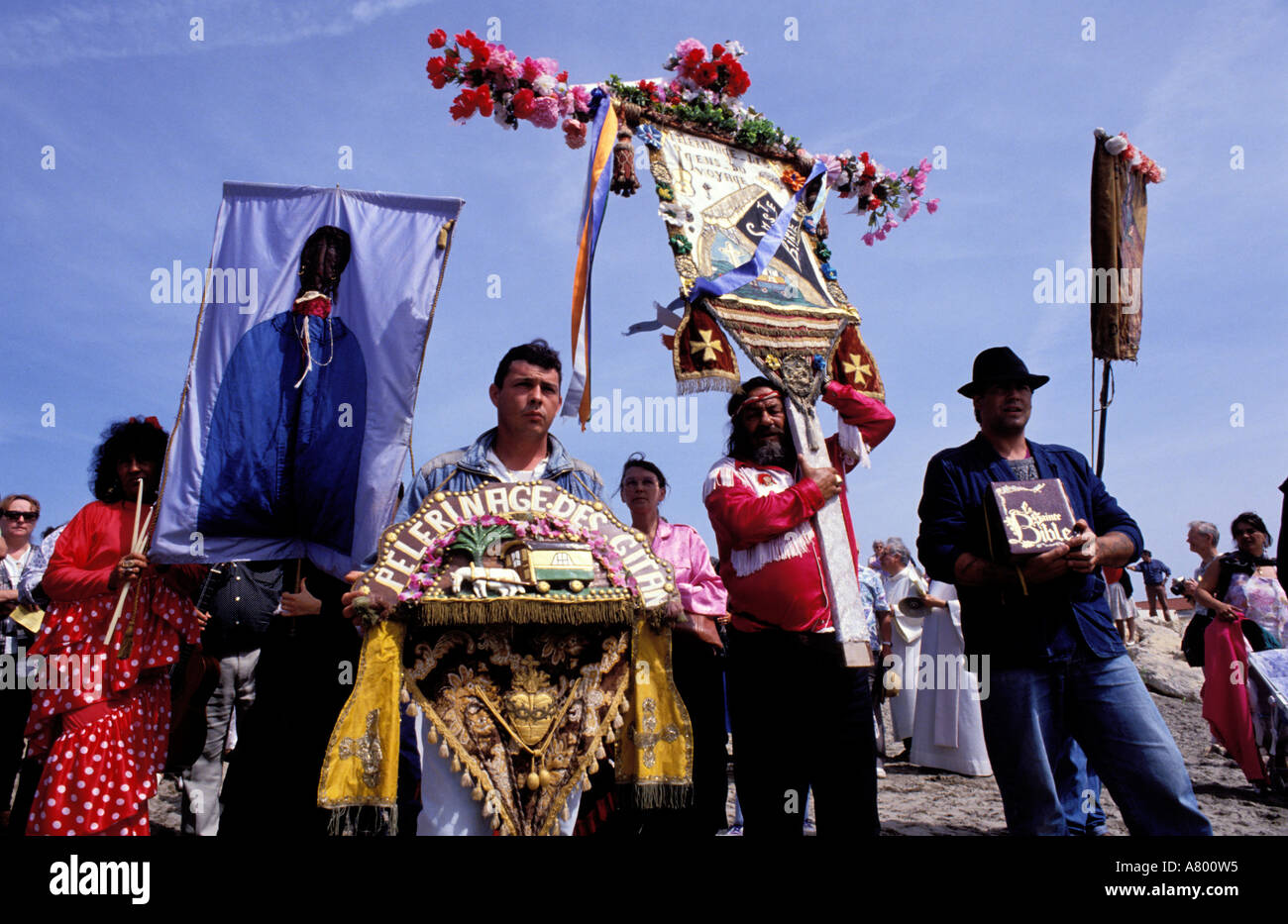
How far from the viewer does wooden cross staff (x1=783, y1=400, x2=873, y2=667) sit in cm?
359

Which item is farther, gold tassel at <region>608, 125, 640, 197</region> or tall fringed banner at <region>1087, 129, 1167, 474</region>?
tall fringed banner at <region>1087, 129, 1167, 474</region>

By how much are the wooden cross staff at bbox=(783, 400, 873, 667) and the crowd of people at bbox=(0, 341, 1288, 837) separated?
4 cm

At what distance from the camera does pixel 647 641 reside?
3105 mm

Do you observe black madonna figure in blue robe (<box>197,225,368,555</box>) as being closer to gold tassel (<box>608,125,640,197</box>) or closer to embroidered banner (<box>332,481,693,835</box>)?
embroidered banner (<box>332,481,693,835</box>)

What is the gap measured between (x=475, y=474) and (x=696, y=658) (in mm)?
1947

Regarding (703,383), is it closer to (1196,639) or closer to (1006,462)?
(1006,462)

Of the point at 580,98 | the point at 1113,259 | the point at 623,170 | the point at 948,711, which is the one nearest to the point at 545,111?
the point at 580,98

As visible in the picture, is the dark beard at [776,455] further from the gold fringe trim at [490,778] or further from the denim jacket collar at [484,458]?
the gold fringe trim at [490,778]

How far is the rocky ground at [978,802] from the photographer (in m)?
5.33

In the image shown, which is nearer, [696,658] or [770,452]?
[770,452]

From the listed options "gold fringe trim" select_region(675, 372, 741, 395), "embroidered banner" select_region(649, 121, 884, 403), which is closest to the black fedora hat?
"embroidered banner" select_region(649, 121, 884, 403)

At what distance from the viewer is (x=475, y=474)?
3334mm

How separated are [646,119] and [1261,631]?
6.08m
